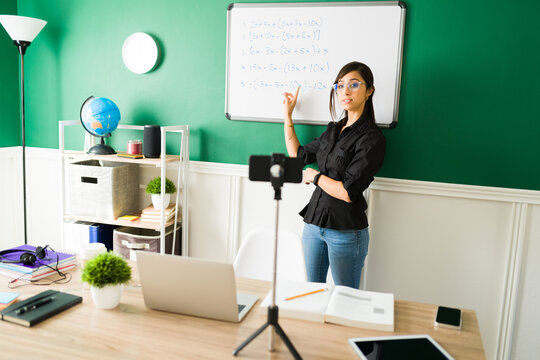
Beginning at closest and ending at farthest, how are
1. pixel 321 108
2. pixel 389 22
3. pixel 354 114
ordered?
pixel 354 114 < pixel 389 22 < pixel 321 108

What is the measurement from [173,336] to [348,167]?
1.23 m

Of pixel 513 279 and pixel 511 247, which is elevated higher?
pixel 511 247

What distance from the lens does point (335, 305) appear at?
155 cm

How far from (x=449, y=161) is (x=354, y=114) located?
68cm

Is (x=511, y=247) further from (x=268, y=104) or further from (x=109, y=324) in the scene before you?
(x=109, y=324)

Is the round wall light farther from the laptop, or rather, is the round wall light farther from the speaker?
the laptop

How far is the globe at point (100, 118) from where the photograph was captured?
112 inches

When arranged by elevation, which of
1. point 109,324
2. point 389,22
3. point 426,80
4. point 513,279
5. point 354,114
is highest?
point 389,22

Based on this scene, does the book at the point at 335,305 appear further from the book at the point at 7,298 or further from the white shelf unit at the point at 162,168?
the white shelf unit at the point at 162,168

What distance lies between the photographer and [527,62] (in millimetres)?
2461

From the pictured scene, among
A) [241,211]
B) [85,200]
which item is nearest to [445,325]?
[241,211]

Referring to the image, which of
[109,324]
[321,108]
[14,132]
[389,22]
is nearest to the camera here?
[109,324]

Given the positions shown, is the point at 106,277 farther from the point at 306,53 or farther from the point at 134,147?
the point at 306,53

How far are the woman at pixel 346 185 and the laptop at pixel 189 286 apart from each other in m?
0.90
